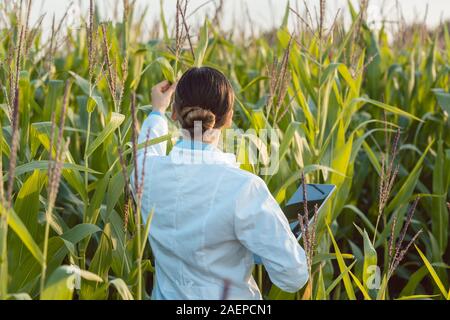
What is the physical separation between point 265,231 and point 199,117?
34cm

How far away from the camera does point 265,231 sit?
6.14 ft

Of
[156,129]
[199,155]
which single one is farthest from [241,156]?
[199,155]

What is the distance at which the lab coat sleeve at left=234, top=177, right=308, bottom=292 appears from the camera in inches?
73.7

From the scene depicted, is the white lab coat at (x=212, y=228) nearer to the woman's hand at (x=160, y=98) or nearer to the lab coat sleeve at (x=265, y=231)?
the lab coat sleeve at (x=265, y=231)

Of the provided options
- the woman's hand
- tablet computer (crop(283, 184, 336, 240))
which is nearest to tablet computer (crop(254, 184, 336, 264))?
tablet computer (crop(283, 184, 336, 240))

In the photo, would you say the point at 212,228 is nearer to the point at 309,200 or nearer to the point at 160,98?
the point at 309,200

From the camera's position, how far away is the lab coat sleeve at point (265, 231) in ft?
6.14

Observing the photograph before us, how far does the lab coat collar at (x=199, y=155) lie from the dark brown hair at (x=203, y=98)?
0.18 ft

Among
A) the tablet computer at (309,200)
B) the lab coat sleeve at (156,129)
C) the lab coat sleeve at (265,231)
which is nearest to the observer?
the lab coat sleeve at (265,231)

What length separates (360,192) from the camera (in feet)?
13.7

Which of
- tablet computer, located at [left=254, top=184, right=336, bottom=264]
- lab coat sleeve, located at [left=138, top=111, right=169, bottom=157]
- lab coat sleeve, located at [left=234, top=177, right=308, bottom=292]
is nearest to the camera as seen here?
lab coat sleeve, located at [left=234, top=177, right=308, bottom=292]

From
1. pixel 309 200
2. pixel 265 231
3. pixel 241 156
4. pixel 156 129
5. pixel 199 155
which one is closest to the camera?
pixel 265 231

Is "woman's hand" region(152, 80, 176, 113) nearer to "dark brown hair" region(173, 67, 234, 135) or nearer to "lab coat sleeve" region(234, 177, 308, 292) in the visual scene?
"dark brown hair" region(173, 67, 234, 135)

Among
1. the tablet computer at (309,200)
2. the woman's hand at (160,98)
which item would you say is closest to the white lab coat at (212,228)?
the tablet computer at (309,200)
